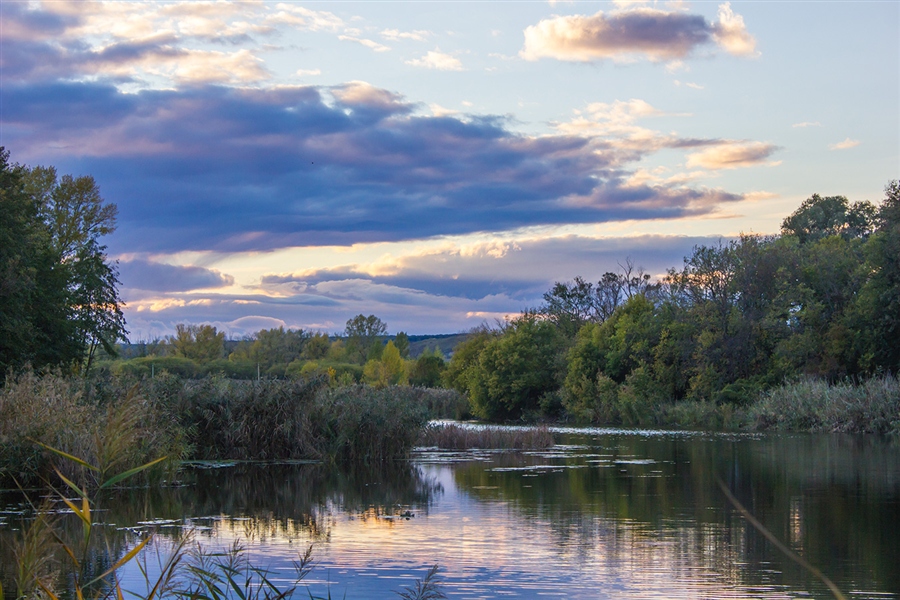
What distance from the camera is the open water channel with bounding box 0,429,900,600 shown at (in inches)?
420

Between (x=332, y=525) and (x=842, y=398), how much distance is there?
1415 inches

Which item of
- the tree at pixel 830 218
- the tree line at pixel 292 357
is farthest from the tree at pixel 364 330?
the tree at pixel 830 218

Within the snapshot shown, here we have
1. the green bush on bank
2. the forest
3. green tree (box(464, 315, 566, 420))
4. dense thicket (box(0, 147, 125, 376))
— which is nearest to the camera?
the green bush on bank

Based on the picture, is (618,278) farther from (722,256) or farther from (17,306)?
(17,306)

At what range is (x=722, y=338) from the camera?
58562 mm

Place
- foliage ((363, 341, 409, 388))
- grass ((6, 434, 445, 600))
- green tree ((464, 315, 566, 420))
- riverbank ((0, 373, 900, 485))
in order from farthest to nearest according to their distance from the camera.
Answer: foliage ((363, 341, 409, 388))
green tree ((464, 315, 566, 420))
riverbank ((0, 373, 900, 485))
grass ((6, 434, 445, 600))

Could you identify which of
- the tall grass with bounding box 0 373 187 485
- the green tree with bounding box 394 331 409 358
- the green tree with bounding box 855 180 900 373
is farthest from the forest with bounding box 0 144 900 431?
the green tree with bounding box 394 331 409 358

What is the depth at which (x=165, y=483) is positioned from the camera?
69.1 ft

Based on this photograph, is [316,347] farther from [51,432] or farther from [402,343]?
[51,432]

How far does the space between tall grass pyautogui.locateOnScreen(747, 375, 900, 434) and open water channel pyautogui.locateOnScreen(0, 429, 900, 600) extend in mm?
16657

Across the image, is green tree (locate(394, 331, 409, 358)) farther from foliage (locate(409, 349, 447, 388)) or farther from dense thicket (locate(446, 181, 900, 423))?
dense thicket (locate(446, 181, 900, 423))

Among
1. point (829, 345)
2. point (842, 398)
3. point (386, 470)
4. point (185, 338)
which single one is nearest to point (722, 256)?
point (829, 345)

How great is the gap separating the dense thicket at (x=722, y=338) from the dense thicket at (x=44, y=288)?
28.4m

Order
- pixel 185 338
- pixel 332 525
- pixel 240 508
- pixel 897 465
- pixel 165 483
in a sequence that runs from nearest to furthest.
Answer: pixel 332 525, pixel 240 508, pixel 165 483, pixel 897 465, pixel 185 338
